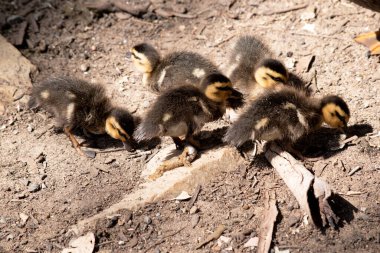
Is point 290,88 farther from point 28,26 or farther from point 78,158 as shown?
point 28,26

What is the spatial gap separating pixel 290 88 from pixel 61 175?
A: 80.6 inches

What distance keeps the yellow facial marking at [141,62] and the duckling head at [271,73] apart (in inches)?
42.8

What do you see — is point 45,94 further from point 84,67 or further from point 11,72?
point 84,67

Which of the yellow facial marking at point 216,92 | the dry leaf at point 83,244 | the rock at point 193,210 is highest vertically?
the yellow facial marking at point 216,92

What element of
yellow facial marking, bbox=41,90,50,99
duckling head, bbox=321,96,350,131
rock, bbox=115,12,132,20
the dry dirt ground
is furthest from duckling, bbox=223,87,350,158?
rock, bbox=115,12,132,20

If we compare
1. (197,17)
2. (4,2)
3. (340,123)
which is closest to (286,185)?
(340,123)

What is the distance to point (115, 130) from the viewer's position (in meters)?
5.24

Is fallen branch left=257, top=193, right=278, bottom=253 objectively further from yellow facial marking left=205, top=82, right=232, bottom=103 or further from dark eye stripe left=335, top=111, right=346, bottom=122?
yellow facial marking left=205, top=82, right=232, bottom=103

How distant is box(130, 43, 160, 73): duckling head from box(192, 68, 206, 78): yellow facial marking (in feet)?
1.46

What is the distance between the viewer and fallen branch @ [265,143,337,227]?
428cm

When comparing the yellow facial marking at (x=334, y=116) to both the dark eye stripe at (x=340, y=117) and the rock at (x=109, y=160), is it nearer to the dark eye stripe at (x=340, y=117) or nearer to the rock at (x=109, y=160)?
the dark eye stripe at (x=340, y=117)

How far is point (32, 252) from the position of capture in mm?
4496

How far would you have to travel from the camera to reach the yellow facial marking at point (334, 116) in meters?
4.86

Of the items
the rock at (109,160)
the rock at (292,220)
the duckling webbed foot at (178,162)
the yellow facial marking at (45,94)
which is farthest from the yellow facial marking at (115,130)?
the rock at (292,220)
